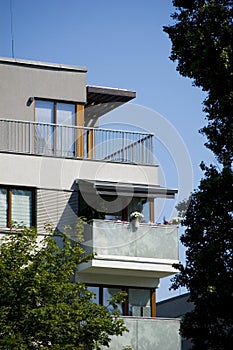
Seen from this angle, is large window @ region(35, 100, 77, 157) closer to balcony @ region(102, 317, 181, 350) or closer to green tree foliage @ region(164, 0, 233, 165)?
balcony @ region(102, 317, 181, 350)

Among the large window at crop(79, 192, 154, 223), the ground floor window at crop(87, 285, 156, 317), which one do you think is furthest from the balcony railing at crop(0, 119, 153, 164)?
the ground floor window at crop(87, 285, 156, 317)

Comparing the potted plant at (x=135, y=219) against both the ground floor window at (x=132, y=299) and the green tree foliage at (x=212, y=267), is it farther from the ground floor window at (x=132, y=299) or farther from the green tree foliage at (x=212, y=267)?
the green tree foliage at (x=212, y=267)

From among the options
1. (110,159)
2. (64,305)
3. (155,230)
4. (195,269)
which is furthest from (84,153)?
(195,269)

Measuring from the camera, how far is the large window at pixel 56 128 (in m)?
41.0

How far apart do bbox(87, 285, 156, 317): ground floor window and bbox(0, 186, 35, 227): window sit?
127 inches

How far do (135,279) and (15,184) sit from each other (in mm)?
5403

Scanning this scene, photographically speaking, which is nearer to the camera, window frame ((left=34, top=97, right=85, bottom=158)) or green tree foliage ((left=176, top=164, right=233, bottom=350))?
green tree foliage ((left=176, top=164, right=233, bottom=350))

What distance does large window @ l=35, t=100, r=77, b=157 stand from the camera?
4100cm

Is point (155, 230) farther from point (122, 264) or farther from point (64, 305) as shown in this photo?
point (64, 305)

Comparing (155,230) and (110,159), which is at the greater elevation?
(110,159)

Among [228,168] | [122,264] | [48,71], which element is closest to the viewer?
[228,168]

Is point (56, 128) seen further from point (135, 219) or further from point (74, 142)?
point (135, 219)

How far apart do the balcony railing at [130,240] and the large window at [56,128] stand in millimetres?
3346

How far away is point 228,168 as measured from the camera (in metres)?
29.1
